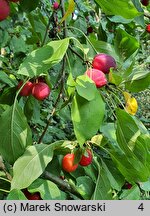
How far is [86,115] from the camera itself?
965 millimetres

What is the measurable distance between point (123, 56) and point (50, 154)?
331mm

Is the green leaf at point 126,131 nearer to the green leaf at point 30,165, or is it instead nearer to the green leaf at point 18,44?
the green leaf at point 30,165

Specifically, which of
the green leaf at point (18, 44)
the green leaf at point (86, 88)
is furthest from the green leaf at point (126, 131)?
the green leaf at point (18, 44)

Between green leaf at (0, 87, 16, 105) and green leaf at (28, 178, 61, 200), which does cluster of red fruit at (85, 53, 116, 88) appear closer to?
green leaf at (28, 178, 61, 200)

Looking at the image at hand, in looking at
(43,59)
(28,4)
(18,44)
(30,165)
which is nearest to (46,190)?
(30,165)

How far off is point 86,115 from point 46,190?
0.26 metres

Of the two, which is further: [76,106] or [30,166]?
[30,166]

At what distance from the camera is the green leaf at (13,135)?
43.2 inches

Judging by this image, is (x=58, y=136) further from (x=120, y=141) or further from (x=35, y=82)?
(x=120, y=141)

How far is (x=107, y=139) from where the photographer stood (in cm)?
123

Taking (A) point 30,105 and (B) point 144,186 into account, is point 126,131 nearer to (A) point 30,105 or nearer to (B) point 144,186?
(B) point 144,186

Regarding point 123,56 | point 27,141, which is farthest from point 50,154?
point 123,56

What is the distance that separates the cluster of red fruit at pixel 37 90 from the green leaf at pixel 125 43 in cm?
22

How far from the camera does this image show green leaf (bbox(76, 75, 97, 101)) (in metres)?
0.94
